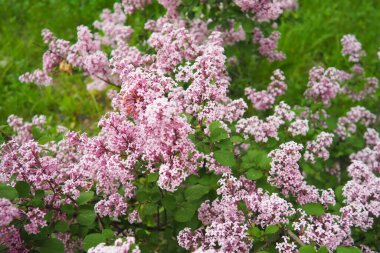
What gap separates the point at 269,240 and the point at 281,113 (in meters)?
1.22

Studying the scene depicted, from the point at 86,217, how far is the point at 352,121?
2.87m

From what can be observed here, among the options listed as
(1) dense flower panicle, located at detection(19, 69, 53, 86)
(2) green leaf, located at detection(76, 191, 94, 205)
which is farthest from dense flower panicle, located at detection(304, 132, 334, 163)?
(1) dense flower panicle, located at detection(19, 69, 53, 86)

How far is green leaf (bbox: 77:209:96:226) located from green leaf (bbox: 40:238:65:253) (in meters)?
0.18

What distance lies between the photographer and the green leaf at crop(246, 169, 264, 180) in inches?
108

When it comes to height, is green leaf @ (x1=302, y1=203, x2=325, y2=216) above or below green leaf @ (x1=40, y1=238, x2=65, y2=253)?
A: above

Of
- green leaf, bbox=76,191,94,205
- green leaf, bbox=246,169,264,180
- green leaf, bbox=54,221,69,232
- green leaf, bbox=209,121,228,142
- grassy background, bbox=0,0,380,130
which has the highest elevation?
green leaf, bbox=209,121,228,142

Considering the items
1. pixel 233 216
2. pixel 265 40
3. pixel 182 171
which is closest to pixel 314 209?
pixel 233 216

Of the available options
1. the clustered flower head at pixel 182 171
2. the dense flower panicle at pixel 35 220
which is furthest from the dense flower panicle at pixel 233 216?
the dense flower panicle at pixel 35 220

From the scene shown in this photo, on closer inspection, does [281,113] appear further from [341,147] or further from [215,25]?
[215,25]

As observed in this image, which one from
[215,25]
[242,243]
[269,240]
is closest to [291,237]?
[269,240]

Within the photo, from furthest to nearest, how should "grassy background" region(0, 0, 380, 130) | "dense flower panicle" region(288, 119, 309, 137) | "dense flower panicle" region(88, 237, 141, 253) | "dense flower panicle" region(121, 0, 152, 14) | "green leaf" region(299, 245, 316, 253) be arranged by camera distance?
1. "grassy background" region(0, 0, 380, 130)
2. "dense flower panicle" region(121, 0, 152, 14)
3. "dense flower panicle" region(288, 119, 309, 137)
4. "green leaf" region(299, 245, 316, 253)
5. "dense flower panicle" region(88, 237, 141, 253)

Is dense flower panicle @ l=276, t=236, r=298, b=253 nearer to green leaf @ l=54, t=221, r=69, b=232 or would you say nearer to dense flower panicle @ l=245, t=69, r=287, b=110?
green leaf @ l=54, t=221, r=69, b=232

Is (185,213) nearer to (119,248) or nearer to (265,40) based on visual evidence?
(119,248)

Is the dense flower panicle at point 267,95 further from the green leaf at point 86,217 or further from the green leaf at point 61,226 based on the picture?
the green leaf at point 61,226
